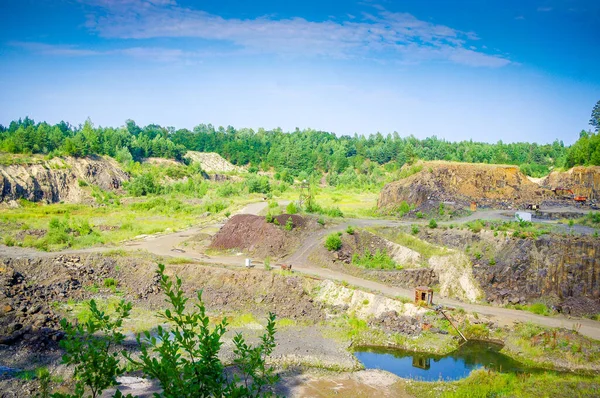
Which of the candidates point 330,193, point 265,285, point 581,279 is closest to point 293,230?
point 265,285

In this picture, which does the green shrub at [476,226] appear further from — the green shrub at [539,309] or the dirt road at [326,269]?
the green shrub at [539,309]

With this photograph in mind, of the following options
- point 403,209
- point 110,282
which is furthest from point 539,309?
point 110,282

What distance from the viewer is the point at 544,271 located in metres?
35.2

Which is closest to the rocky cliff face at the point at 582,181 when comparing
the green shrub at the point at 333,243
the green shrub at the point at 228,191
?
the green shrub at the point at 333,243

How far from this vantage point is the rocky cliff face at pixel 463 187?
60.7 m

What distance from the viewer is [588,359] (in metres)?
25.8

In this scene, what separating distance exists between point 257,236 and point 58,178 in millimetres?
46920

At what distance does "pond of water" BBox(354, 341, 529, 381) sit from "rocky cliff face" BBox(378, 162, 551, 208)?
32.9m

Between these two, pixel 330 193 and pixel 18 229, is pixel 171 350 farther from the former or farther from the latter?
pixel 330 193

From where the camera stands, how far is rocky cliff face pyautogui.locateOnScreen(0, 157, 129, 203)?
68.7 metres

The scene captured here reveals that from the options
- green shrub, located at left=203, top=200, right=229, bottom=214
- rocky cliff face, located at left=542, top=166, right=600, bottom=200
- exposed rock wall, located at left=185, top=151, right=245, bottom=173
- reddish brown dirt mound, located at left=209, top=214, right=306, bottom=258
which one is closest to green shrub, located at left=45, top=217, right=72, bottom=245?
reddish brown dirt mound, located at left=209, top=214, right=306, bottom=258

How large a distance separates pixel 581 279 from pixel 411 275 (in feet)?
38.3

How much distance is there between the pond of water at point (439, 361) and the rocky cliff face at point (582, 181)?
4492cm

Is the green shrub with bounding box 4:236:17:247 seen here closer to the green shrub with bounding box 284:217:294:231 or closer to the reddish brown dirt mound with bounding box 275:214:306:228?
the reddish brown dirt mound with bounding box 275:214:306:228
